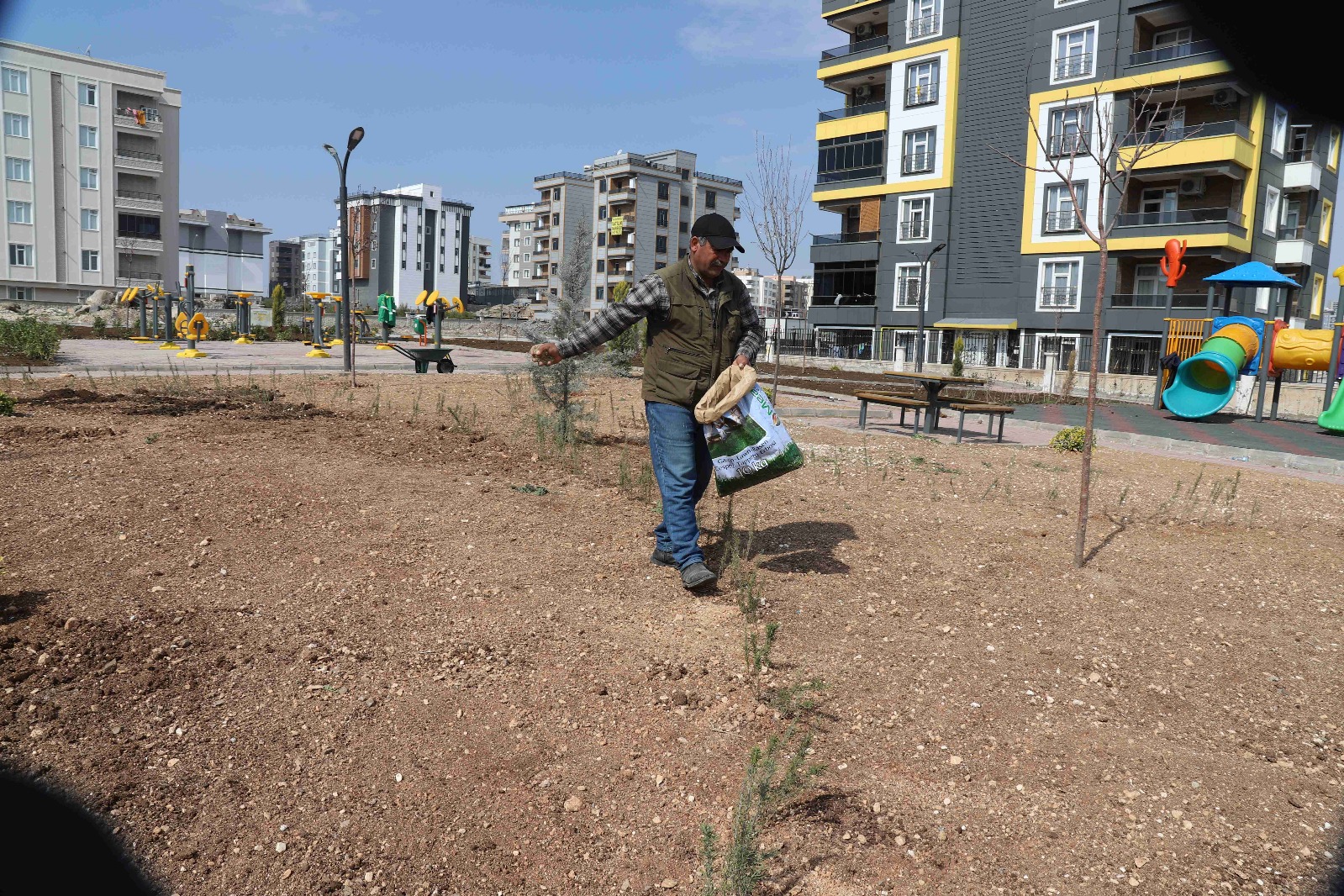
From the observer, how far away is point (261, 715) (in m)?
3.41

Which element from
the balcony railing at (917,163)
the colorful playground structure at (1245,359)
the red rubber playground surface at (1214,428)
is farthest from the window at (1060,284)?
the colorful playground structure at (1245,359)

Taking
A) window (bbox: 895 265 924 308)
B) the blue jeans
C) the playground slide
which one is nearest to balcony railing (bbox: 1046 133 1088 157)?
the blue jeans

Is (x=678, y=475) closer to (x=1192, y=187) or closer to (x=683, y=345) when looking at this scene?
(x=683, y=345)

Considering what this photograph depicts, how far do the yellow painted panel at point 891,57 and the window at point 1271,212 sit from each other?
41.6ft

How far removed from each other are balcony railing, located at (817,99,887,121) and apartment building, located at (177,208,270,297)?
65.5 m

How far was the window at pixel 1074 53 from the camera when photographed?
112 ft

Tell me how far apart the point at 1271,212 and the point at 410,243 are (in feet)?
337

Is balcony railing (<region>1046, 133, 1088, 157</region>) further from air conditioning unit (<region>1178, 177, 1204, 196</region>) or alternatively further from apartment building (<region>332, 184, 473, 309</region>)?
apartment building (<region>332, 184, 473, 309</region>)

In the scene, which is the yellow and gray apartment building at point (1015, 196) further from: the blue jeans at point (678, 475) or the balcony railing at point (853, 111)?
the blue jeans at point (678, 475)

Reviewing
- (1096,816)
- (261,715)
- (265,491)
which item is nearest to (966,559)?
(1096,816)

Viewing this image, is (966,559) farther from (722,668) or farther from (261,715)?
(261,715)

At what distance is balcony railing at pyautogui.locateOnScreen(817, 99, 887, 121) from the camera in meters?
42.4

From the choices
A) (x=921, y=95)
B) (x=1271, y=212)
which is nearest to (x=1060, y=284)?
(x=1271, y=212)

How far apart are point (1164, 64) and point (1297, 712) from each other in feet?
108
